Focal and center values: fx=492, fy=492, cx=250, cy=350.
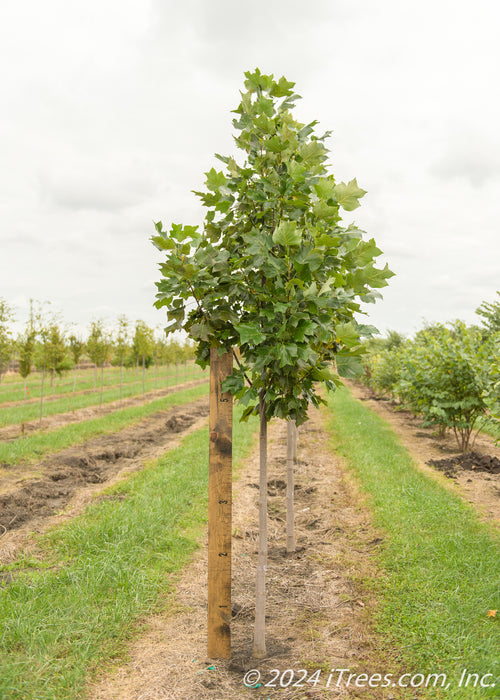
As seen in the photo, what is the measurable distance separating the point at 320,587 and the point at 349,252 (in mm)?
3267

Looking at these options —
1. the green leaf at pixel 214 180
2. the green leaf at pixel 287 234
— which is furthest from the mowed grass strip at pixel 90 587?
the green leaf at pixel 214 180

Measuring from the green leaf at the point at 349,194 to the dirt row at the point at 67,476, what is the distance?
4898 mm

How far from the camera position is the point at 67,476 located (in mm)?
9039

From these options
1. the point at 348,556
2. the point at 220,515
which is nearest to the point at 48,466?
the point at 348,556

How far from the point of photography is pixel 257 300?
3.20 m

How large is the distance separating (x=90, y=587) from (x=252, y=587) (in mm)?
1481

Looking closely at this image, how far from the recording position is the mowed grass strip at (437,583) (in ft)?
10.6

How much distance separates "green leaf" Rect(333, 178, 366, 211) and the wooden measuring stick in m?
1.24

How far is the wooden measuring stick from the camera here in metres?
3.43

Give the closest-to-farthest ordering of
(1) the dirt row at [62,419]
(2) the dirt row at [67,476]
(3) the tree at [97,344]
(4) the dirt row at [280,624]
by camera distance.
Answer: (4) the dirt row at [280,624]
(2) the dirt row at [67,476]
(1) the dirt row at [62,419]
(3) the tree at [97,344]

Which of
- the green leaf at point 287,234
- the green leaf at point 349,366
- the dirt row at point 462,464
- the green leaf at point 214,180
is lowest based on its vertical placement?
the dirt row at point 462,464

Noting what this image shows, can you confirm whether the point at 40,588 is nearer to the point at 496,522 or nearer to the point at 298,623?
the point at 298,623

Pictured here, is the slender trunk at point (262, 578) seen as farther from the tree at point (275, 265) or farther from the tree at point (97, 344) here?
the tree at point (97, 344)

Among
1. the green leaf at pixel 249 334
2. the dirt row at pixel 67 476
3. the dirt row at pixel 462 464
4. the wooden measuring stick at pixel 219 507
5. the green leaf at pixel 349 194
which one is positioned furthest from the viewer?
the dirt row at pixel 462 464
